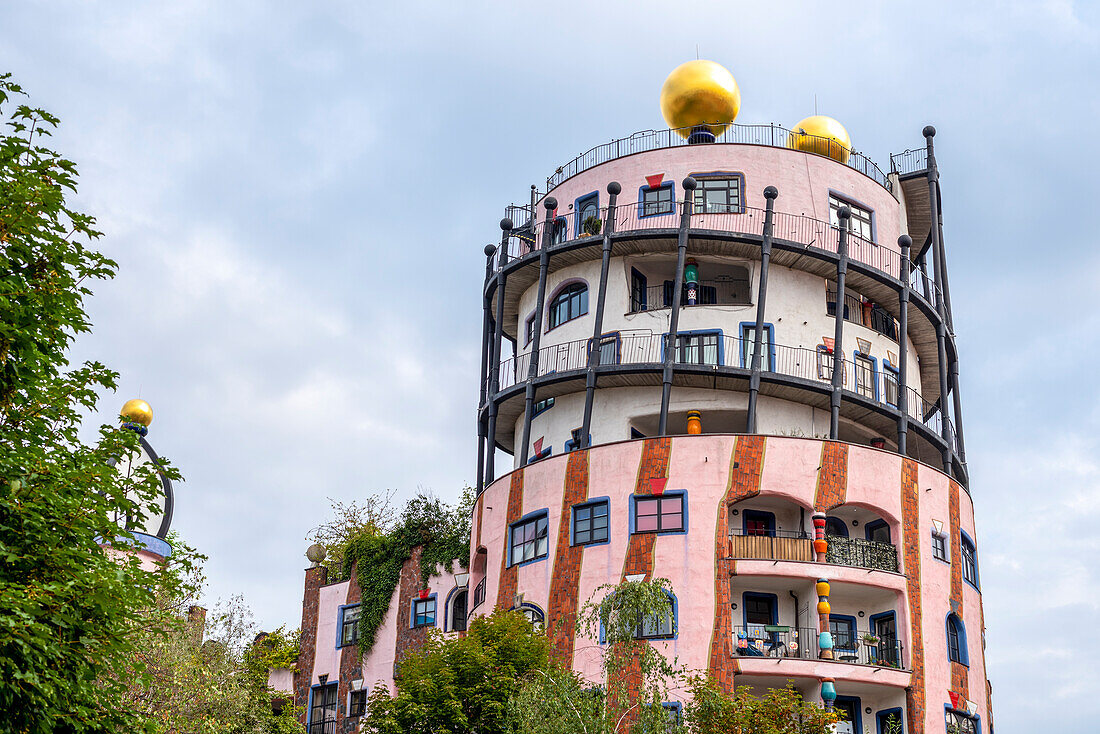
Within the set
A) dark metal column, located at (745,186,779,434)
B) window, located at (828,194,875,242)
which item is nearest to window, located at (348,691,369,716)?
Answer: dark metal column, located at (745,186,779,434)

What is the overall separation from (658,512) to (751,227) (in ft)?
33.2

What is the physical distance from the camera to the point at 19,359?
16.9 m

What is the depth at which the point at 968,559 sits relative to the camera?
39.2m

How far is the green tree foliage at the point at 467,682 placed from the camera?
3145 cm

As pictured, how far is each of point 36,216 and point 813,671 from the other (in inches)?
898

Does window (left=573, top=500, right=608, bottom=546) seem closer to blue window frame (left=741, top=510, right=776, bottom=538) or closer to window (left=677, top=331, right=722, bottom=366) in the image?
blue window frame (left=741, top=510, right=776, bottom=538)

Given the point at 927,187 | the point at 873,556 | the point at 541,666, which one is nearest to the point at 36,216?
the point at 541,666

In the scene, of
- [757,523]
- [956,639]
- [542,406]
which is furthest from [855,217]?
[956,639]

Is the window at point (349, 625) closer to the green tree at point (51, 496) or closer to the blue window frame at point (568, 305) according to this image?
the blue window frame at point (568, 305)

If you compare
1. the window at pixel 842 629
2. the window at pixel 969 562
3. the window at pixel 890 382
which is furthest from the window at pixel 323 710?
the window at pixel 969 562

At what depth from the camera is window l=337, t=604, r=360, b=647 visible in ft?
149

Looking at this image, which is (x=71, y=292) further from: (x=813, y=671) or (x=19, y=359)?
(x=813, y=671)

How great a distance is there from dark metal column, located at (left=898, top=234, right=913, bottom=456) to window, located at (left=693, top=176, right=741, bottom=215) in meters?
5.22

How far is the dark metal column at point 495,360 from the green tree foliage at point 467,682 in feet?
28.4
